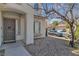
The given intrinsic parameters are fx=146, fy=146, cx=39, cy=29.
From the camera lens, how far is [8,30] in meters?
10.4

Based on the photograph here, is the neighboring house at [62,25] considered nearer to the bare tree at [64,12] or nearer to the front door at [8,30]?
the bare tree at [64,12]

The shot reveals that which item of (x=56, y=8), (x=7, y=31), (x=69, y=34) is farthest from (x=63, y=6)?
(x=7, y=31)

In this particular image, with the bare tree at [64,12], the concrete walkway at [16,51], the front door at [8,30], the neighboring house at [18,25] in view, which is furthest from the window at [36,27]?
the concrete walkway at [16,51]

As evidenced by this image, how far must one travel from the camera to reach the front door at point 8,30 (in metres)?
10.2

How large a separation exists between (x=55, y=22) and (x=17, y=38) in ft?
11.7

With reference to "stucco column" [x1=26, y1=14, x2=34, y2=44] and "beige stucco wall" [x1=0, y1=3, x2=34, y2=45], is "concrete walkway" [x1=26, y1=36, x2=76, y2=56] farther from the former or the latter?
"beige stucco wall" [x1=0, y1=3, x2=34, y2=45]

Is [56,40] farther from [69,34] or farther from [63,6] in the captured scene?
[63,6]

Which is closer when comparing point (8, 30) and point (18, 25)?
point (8, 30)

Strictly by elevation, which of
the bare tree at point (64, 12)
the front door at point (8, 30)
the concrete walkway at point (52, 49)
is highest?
the bare tree at point (64, 12)

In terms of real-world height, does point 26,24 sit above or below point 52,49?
above

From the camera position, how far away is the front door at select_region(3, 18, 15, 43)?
403 inches

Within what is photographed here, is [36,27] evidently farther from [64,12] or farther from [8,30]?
[64,12]

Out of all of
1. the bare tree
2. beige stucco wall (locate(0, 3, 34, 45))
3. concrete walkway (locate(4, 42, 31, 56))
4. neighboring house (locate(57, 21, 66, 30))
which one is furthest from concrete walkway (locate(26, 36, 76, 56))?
the bare tree

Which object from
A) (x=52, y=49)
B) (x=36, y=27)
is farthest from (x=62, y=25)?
(x=36, y=27)
